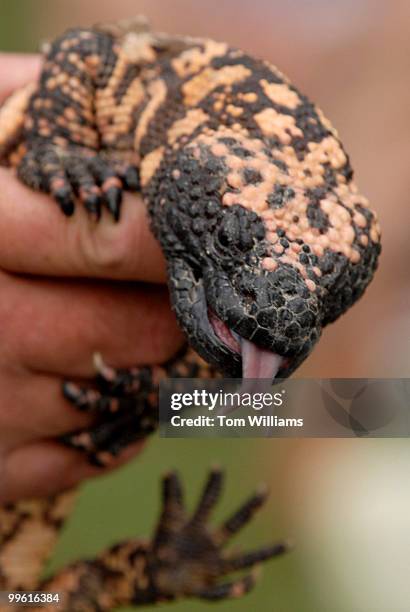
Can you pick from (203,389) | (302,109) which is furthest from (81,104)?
(203,389)

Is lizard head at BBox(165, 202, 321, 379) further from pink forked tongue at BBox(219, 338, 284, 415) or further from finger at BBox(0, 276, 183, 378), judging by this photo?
finger at BBox(0, 276, 183, 378)

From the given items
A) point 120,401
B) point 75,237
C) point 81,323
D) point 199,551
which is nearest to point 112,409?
point 120,401

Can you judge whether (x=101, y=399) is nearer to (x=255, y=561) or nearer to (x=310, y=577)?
(x=255, y=561)

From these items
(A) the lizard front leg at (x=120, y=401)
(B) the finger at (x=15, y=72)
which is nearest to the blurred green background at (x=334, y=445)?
(A) the lizard front leg at (x=120, y=401)

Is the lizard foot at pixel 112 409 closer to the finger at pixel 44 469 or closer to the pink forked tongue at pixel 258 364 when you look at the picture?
the finger at pixel 44 469

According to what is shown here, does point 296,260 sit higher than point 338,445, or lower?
lower
